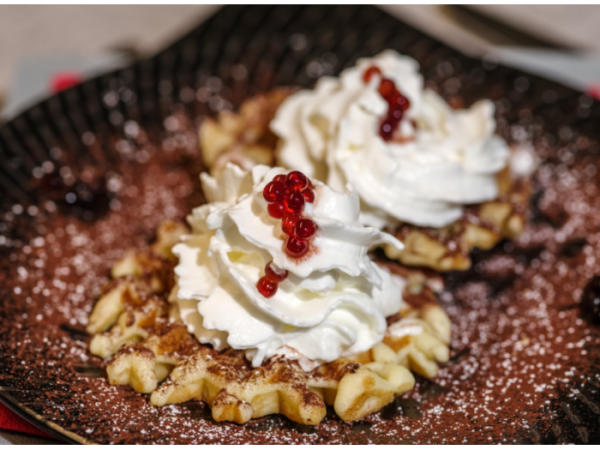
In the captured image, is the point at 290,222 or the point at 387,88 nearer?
the point at 290,222

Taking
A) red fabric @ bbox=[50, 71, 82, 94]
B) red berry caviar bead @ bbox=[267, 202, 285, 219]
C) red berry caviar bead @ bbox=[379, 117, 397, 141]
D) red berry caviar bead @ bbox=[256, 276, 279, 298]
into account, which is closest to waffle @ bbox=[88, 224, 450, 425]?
red berry caviar bead @ bbox=[256, 276, 279, 298]

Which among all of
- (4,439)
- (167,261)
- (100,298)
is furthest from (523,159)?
(4,439)

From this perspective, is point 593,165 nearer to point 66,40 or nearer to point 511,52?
point 511,52

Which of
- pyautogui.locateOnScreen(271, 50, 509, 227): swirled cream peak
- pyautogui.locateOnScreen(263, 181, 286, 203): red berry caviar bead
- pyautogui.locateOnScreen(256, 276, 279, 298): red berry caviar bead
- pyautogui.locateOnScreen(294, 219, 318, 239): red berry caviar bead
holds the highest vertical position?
pyautogui.locateOnScreen(271, 50, 509, 227): swirled cream peak

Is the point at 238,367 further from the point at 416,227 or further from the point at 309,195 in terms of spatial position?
the point at 416,227

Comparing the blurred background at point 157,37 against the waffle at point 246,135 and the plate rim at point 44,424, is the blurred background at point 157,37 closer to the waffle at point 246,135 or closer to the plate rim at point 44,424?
the waffle at point 246,135

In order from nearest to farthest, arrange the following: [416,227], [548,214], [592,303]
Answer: [592,303] → [416,227] → [548,214]

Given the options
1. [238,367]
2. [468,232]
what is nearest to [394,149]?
[468,232]

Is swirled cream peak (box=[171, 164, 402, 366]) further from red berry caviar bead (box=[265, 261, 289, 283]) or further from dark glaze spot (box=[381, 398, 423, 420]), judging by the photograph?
dark glaze spot (box=[381, 398, 423, 420])
